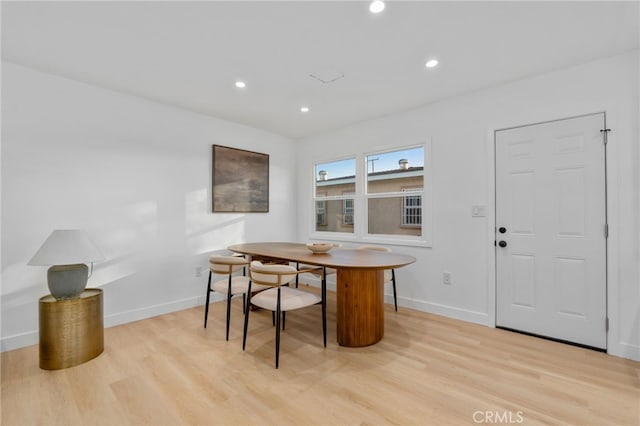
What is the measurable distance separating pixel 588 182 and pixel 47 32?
14.7 ft

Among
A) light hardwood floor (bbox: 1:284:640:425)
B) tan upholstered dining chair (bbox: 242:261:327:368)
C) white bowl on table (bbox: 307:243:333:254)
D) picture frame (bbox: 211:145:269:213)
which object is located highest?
picture frame (bbox: 211:145:269:213)

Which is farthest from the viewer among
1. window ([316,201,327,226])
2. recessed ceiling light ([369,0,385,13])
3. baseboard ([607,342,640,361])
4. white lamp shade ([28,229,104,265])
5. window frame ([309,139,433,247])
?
window ([316,201,327,226])

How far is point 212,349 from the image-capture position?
8.17 ft

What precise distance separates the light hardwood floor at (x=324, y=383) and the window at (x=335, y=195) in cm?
213

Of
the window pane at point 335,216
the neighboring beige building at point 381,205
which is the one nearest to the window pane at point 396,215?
the neighboring beige building at point 381,205

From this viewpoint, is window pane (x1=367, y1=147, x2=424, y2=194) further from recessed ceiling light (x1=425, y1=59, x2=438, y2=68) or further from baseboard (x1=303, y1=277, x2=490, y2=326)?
baseboard (x1=303, y1=277, x2=490, y2=326)

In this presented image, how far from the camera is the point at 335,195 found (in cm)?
462

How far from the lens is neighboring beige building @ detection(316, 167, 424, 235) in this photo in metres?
3.73

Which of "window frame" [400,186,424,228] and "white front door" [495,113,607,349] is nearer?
"white front door" [495,113,607,349]

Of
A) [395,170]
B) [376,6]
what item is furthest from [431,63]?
[395,170]

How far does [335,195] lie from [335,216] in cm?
34

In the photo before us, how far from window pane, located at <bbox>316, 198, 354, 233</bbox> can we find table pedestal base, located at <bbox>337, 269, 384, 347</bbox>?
1.90m

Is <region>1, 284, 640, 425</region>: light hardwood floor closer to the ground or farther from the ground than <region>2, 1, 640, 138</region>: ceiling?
closer to the ground

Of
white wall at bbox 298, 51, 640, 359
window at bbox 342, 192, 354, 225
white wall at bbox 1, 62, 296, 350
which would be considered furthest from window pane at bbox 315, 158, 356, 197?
white wall at bbox 1, 62, 296, 350
